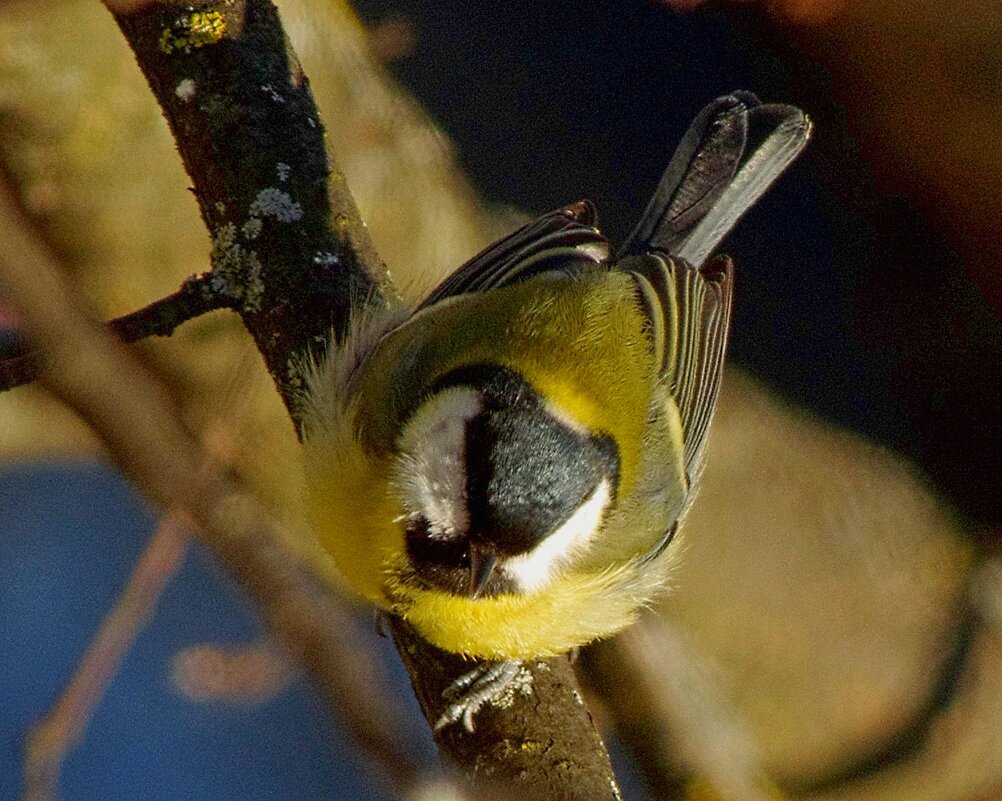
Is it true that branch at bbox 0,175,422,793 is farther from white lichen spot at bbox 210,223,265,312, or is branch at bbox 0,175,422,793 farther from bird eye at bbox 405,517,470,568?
white lichen spot at bbox 210,223,265,312

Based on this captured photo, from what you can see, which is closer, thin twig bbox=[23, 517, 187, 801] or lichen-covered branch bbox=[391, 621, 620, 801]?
thin twig bbox=[23, 517, 187, 801]

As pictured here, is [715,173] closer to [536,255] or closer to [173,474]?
[536,255]

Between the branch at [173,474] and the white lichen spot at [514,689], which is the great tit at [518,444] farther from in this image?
the branch at [173,474]

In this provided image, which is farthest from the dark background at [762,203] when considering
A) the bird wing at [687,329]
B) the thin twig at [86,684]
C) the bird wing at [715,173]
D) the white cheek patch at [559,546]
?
the thin twig at [86,684]

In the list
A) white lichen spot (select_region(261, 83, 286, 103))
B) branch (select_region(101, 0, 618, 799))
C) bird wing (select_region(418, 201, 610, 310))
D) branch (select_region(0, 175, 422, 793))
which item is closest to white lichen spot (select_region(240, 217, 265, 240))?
branch (select_region(101, 0, 618, 799))

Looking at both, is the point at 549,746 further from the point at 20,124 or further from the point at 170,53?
the point at 20,124

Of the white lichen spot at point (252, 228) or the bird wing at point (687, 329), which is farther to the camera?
the bird wing at point (687, 329)

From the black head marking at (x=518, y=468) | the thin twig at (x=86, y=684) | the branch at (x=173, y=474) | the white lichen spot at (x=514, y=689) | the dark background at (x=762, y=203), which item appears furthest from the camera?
the dark background at (x=762, y=203)
